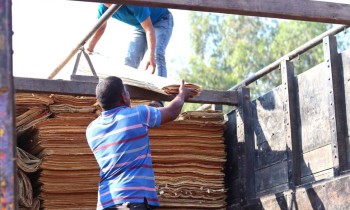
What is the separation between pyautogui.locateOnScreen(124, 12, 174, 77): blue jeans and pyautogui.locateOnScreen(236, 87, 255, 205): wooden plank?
0.82 m

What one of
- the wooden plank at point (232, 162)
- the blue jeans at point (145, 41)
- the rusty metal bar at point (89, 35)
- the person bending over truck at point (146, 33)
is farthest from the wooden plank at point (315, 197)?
the rusty metal bar at point (89, 35)

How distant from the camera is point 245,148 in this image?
6.69 meters

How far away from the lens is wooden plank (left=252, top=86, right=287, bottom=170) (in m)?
6.25

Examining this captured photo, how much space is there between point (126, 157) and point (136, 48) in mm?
2950

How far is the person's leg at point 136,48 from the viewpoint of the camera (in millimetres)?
7645

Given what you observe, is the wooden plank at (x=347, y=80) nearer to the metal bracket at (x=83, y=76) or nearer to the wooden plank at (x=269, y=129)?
the wooden plank at (x=269, y=129)

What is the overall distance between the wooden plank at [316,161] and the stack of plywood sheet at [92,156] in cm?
109

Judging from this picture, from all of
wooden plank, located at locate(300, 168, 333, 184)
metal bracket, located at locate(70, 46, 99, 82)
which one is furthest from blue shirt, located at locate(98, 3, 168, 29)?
wooden plank, located at locate(300, 168, 333, 184)

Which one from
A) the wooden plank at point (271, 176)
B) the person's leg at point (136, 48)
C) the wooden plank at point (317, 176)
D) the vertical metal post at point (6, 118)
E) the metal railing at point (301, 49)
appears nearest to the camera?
the vertical metal post at point (6, 118)

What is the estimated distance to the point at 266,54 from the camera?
29484mm

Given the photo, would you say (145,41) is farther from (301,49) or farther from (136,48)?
(301,49)

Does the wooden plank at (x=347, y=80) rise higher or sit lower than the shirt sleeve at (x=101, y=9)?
lower

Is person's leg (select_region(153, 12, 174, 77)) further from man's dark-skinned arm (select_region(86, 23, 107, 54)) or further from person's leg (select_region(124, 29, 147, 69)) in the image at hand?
man's dark-skinned arm (select_region(86, 23, 107, 54))

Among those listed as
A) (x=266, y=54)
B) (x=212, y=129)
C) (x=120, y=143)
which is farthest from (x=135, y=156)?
(x=266, y=54)
